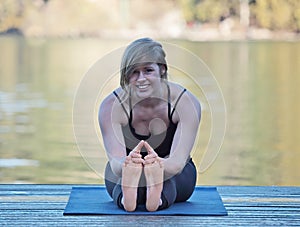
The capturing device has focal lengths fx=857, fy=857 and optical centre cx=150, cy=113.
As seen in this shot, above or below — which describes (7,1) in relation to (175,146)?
above

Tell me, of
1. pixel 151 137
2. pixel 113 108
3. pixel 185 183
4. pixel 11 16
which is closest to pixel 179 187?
pixel 185 183

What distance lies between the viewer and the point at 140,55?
2277 mm

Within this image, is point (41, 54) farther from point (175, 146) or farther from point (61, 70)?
point (175, 146)

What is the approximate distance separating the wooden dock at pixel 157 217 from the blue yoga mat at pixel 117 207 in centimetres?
3

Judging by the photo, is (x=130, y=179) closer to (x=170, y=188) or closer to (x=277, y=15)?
(x=170, y=188)

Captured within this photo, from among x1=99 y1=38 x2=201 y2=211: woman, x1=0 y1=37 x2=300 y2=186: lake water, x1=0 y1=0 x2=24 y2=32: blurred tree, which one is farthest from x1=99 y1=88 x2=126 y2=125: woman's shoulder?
x1=0 y1=0 x2=24 y2=32: blurred tree

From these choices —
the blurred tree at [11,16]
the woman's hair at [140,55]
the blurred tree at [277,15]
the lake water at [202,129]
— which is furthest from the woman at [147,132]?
the blurred tree at [277,15]

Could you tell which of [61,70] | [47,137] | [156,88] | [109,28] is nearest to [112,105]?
[156,88]

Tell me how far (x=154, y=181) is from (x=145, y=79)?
279 mm

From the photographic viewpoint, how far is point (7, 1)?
27.3 meters

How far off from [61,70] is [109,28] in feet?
48.0

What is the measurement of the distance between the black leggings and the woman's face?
0.25 metres

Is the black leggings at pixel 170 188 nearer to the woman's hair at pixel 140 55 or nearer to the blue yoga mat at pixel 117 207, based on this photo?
the blue yoga mat at pixel 117 207

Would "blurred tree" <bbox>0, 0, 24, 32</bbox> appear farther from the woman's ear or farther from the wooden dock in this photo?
the woman's ear
